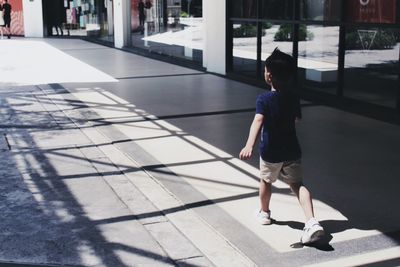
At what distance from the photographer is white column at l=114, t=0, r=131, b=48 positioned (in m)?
21.1

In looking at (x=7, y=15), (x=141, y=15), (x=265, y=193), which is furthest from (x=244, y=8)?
(x=7, y=15)

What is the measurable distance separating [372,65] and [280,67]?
5.06 metres

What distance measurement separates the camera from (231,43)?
1284 cm

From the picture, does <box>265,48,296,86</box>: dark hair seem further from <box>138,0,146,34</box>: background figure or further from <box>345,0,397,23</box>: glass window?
<box>138,0,146,34</box>: background figure

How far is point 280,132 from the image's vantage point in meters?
4.04

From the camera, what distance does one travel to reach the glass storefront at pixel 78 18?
2477 cm

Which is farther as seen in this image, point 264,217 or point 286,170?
point 264,217

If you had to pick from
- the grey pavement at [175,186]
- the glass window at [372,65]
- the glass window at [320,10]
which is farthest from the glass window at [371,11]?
the grey pavement at [175,186]

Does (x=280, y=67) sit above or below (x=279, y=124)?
above

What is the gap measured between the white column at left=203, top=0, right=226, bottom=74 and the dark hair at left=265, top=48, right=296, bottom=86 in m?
9.05

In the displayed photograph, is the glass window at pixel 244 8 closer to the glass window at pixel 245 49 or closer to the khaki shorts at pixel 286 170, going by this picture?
the glass window at pixel 245 49

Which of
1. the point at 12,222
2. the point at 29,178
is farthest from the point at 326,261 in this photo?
the point at 29,178

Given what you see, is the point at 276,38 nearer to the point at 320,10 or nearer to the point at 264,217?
the point at 320,10

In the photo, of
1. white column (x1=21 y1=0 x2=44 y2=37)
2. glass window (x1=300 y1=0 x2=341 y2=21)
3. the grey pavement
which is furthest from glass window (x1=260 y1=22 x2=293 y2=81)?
white column (x1=21 y1=0 x2=44 y2=37)
